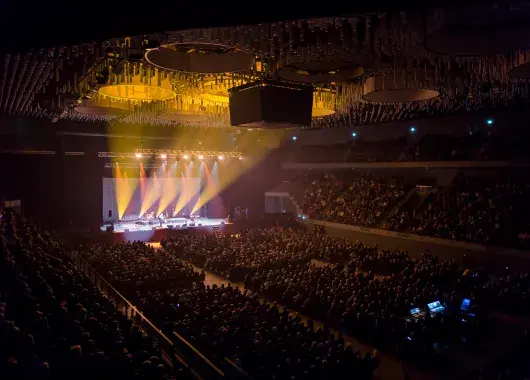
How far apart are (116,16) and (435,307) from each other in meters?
11.4

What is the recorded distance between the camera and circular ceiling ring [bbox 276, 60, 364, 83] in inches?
424

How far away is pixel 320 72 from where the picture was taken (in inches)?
447

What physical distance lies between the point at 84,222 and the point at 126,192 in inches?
176

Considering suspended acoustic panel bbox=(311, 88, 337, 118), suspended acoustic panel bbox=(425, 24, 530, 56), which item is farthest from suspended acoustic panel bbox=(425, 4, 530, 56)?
suspended acoustic panel bbox=(311, 88, 337, 118)

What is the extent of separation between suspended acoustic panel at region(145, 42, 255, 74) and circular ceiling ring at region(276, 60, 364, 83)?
1.19m

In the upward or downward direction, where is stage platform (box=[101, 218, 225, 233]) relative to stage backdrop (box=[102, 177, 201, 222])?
downward

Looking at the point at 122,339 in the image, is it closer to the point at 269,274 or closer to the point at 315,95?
the point at 269,274

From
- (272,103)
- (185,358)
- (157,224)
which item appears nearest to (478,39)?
(272,103)

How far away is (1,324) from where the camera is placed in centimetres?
634

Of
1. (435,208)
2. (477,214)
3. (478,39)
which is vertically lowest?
(477,214)

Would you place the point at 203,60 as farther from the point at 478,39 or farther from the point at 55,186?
the point at 55,186

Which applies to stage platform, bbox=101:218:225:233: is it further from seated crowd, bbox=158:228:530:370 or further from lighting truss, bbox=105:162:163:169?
seated crowd, bbox=158:228:530:370

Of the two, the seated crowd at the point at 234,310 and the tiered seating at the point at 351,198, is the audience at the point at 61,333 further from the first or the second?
the tiered seating at the point at 351,198

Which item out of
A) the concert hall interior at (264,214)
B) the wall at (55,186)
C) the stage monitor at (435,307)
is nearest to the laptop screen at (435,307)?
the stage monitor at (435,307)
